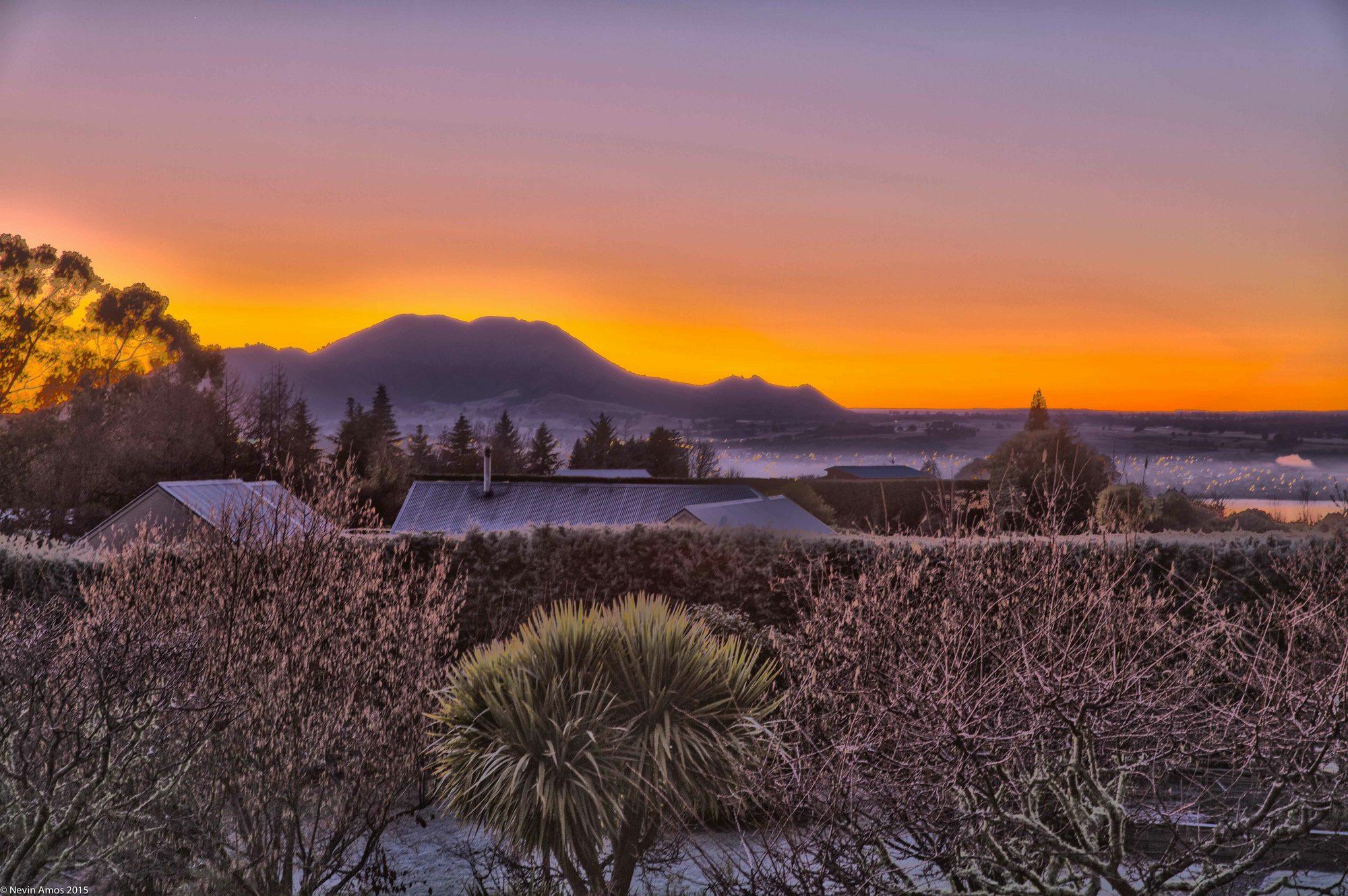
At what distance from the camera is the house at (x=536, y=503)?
74.1 ft

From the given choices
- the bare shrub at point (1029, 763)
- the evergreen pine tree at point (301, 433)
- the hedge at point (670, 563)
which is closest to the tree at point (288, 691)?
the bare shrub at point (1029, 763)

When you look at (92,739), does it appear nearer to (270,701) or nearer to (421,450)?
(270,701)

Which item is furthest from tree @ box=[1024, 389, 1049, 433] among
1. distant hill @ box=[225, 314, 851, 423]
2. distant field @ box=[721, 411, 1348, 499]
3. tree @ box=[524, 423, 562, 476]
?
distant hill @ box=[225, 314, 851, 423]

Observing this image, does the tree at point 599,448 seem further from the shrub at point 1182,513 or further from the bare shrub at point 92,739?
the bare shrub at point 92,739

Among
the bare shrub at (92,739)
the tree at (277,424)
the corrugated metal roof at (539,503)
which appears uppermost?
the tree at (277,424)

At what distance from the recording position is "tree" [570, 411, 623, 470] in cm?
5578

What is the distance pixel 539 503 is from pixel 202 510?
9806 millimetres

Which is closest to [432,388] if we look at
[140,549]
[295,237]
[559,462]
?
[559,462]

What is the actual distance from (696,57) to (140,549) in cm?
710

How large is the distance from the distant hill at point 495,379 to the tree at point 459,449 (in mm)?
62103

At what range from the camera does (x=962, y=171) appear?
11.6 m

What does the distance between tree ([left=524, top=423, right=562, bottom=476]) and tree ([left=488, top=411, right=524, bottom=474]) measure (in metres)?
0.60

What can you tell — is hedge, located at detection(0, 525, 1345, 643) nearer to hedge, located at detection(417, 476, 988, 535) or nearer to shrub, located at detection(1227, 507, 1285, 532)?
shrub, located at detection(1227, 507, 1285, 532)

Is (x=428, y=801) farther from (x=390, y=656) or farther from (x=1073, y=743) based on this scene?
(x=1073, y=743)
